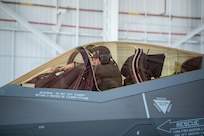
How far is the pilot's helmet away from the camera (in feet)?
11.6

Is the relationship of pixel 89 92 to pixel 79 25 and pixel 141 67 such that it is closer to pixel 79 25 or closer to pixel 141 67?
pixel 141 67

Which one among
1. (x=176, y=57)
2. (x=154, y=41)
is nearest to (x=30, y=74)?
(x=176, y=57)

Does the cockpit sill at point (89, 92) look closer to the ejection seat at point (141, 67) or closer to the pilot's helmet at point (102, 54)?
the ejection seat at point (141, 67)

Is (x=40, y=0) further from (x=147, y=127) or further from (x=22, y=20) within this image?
(x=147, y=127)

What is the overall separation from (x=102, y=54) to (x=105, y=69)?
20 centimetres

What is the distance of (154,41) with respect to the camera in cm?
1137

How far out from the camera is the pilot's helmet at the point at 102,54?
354 cm

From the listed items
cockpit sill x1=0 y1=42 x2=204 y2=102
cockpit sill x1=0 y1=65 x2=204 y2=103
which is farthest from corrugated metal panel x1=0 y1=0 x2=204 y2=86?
cockpit sill x1=0 y1=65 x2=204 y2=103

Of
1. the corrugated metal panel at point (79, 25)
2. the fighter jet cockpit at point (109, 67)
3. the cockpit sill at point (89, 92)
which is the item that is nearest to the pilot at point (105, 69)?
the fighter jet cockpit at point (109, 67)

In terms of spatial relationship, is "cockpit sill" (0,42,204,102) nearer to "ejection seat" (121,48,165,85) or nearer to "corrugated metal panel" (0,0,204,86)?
"ejection seat" (121,48,165,85)

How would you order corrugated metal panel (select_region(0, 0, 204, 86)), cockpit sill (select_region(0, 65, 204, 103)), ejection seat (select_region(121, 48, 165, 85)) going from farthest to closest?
corrugated metal panel (select_region(0, 0, 204, 86))
ejection seat (select_region(121, 48, 165, 85))
cockpit sill (select_region(0, 65, 204, 103))

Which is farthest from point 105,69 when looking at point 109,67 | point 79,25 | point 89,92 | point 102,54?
point 79,25

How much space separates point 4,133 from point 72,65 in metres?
1.05

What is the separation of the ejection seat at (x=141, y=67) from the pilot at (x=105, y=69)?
10 cm
